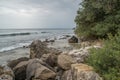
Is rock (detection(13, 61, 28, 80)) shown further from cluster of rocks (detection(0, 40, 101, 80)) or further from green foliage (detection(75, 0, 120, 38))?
green foliage (detection(75, 0, 120, 38))

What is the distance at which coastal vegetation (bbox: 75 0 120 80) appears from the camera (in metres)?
7.79

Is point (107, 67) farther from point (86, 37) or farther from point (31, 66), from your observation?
point (86, 37)

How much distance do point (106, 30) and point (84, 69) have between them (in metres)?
10.2

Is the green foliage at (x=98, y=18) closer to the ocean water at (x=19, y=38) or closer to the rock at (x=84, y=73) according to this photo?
the rock at (x=84, y=73)

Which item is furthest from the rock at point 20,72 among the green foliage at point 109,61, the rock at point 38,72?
the green foliage at point 109,61

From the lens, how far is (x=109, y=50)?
8.14 metres

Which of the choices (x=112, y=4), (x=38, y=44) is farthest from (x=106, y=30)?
(x=38, y=44)

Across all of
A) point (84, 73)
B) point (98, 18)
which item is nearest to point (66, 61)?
point (84, 73)

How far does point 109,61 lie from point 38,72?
14.7 feet

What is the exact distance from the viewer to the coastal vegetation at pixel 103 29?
7.79 metres

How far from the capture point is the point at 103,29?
59.6ft

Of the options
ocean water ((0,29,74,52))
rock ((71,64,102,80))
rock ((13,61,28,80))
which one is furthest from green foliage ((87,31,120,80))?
ocean water ((0,29,74,52))

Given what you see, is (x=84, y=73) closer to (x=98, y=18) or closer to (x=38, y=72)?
(x=38, y=72)

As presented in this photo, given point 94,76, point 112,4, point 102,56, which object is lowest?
point 94,76
